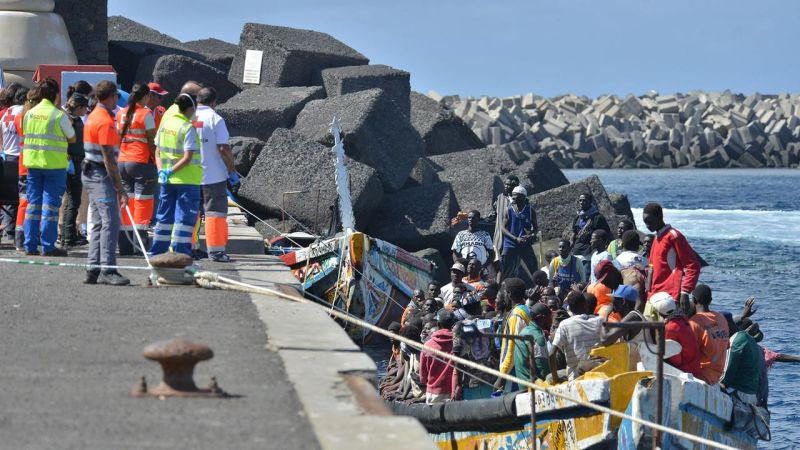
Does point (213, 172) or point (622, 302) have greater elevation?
point (213, 172)

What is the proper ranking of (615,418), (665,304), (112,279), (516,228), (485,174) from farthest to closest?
(485,174)
(516,228)
(665,304)
(112,279)
(615,418)

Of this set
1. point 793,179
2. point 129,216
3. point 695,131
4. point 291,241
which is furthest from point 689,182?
point 129,216

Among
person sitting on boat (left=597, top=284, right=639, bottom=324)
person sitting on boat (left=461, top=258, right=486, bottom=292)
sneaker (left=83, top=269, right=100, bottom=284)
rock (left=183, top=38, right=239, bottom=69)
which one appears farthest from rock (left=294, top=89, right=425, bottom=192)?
sneaker (left=83, top=269, right=100, bottom=284)

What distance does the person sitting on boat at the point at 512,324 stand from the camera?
12.1 m

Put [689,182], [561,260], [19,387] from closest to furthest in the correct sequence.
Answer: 1. [19,387]
2. [561,260]
3. [689,182]

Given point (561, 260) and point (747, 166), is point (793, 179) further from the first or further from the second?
point (561, 260)

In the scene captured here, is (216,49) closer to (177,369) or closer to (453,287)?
(453,287)

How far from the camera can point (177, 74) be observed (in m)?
27.0

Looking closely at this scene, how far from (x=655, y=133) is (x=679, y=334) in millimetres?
92826

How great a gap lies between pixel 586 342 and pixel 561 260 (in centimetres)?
553

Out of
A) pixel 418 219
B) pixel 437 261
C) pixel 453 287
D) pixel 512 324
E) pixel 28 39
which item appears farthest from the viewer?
pixel 418 219

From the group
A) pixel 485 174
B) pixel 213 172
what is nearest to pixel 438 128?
pixel 485 174

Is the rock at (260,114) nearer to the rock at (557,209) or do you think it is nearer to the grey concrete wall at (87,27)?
the grey concrete wall at (87,27)

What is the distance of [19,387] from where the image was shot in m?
7.10
